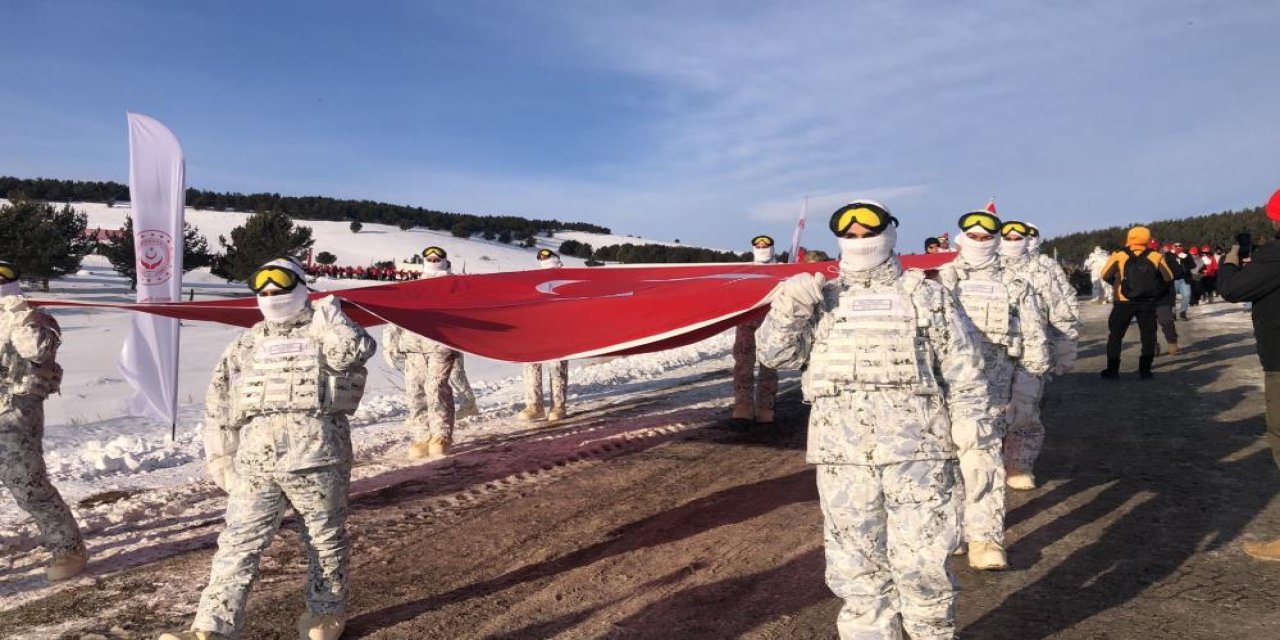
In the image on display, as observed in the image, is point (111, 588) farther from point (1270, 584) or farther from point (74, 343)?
point (74, 343)

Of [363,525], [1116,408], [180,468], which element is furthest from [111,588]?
[1116,408]

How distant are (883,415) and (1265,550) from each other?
369 centimetres

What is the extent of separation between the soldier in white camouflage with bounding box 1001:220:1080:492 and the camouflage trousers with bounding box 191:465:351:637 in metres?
5.10

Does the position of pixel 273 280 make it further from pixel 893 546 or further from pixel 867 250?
pixel 893 546

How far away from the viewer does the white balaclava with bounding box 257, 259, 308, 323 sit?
4609mm

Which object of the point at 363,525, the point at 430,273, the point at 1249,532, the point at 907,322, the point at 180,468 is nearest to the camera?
the point at 907,322

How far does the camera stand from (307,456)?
14.7ft

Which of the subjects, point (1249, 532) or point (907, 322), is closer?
point (907, 322)

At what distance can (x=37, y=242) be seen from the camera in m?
28.9

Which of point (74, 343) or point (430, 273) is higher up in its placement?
point (430, 273)

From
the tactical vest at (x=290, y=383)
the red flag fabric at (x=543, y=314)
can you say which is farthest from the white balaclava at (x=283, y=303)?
the red flag fabric at (x=543, y=314)

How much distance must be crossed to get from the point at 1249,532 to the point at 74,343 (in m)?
20.6

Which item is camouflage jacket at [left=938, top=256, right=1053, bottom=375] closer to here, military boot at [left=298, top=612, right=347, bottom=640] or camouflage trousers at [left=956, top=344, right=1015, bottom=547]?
camouflage trousers at [left=956, top=344, right=1015, bottom=547]

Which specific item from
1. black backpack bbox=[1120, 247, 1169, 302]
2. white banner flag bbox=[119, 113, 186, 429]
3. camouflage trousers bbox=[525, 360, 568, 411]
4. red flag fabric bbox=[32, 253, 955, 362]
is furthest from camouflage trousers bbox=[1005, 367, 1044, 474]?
white banner flag bbox=[119, 113, 186, 429]
